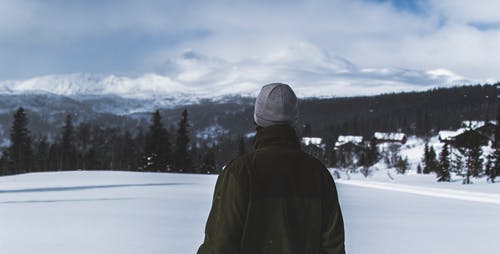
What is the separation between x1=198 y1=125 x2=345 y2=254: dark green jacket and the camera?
2.39 metres

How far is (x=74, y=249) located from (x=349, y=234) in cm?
483

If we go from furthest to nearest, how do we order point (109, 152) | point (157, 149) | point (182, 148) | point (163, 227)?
point (109, 152), point (182, 148), point (157, 149), point (163, 227)

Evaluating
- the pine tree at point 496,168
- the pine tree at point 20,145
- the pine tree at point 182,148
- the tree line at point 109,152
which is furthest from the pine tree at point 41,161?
the pine tree at point 496,168

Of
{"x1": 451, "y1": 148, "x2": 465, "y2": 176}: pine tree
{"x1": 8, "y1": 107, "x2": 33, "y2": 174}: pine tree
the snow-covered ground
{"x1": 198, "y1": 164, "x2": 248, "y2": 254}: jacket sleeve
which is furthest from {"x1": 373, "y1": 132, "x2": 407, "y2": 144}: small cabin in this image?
Result: {"x1": 198, "y1": 164, "x2": 248, "y2": 254}: jacket sleeve

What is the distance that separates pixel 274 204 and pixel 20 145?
2530 inches

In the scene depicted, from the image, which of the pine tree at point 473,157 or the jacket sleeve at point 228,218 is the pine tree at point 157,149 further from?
the jacket sleeve at point 228,218

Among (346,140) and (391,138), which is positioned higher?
(391,138)

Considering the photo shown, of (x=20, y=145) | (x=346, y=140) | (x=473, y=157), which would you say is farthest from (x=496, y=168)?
(x=346, y=140)

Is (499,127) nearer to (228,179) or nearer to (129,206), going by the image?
(129,206)

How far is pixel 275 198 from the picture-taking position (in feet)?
8.06

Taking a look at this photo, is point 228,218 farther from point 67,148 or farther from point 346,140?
point 346,140

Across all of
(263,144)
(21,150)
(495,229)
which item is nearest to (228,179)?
(263,144)

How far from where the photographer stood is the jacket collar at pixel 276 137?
2588 millimetres

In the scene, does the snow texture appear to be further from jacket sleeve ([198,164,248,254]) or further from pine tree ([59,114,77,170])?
jacket sleeve ([198,164,248,254])
